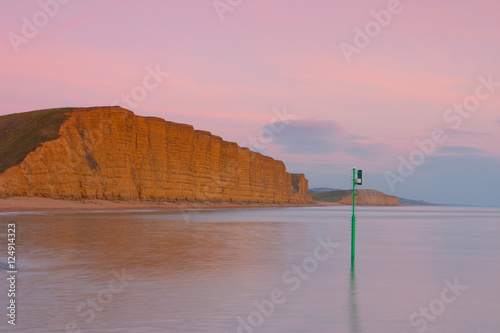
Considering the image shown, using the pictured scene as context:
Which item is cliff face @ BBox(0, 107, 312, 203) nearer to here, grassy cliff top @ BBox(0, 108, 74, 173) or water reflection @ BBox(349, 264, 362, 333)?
grassy cliff top @ BBox(0, 108, 74, 173)

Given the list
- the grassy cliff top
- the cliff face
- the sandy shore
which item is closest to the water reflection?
the sandy shore

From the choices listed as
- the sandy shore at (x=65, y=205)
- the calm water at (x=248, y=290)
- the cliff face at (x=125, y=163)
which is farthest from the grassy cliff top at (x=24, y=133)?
the calm water at (x=248, y=290)

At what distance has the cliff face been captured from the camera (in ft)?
237

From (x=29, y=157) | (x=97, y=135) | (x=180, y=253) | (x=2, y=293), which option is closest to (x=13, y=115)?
(x=97, y=135)

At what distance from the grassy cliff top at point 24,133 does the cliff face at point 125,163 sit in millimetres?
1473

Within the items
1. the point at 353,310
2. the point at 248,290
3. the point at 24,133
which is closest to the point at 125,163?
the point at 24,133

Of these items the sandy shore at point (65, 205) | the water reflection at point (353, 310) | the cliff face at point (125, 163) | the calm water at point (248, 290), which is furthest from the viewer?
the cliff face at point (125, 163)

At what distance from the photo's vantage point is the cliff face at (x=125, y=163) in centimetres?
7231

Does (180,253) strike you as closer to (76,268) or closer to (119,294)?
(76,268)

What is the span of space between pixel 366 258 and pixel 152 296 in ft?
35.2

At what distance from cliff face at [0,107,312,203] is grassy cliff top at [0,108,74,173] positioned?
147 cm

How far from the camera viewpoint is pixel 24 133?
284 ft

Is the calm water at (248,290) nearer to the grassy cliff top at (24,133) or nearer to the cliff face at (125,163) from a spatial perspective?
the cliff face at (125,163)

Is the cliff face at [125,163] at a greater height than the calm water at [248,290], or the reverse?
the cliff face at [125,163]
